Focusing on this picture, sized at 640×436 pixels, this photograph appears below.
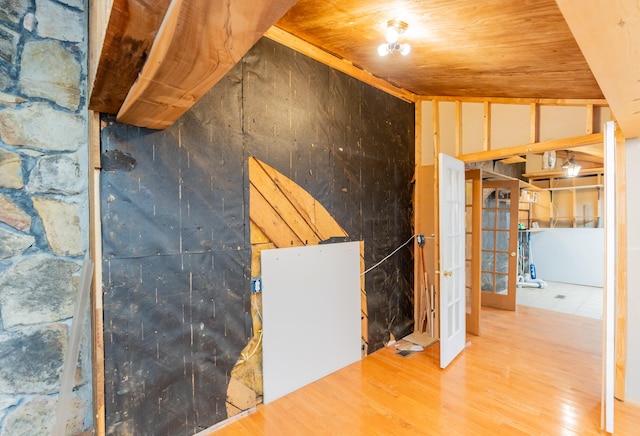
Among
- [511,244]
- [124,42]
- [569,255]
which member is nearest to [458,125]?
[511,244]

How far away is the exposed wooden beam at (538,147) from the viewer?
286 cm

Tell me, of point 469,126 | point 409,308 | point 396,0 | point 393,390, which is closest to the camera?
point 396,0

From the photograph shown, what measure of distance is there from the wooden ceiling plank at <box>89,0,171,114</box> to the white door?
263cm

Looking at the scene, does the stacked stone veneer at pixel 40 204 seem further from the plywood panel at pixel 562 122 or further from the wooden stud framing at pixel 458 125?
the plywood panel at pixel 562 122

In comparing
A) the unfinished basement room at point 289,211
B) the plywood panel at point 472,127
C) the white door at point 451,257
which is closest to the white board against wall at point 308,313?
the unfinished basement room at point 289,211

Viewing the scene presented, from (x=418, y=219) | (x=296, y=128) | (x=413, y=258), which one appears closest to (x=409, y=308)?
(x=413, y=258)

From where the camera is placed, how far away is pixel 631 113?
6.47ft

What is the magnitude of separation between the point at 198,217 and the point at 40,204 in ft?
2.66

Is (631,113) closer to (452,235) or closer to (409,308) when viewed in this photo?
(452,235)

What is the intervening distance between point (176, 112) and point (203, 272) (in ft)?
3.43

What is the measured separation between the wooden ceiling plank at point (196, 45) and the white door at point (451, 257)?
2442 mm

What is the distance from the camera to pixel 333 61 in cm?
292

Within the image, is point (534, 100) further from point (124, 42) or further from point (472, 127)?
point (124, 42)

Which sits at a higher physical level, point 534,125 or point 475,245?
point 534,125
